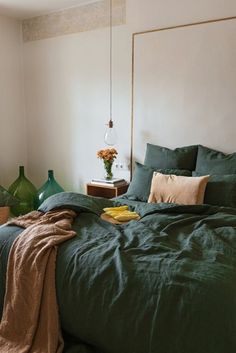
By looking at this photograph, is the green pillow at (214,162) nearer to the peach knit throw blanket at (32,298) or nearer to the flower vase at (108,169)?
the flower vase at (108,169)

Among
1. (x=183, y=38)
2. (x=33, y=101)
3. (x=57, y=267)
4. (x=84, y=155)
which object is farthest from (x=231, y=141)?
(x=33, y=101)

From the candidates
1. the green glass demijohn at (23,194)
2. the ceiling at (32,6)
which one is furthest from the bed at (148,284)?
the ceiling at (32,6)

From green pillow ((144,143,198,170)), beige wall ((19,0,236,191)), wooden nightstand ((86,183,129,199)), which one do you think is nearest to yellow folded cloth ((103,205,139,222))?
green pillow ((144,143,198,170))

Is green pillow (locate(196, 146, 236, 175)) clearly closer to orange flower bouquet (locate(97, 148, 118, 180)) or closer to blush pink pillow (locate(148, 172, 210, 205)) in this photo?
blush pink pillow (locate(148, 172, 210, 205))

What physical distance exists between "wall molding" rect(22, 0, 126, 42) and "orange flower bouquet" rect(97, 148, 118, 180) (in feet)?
4.43

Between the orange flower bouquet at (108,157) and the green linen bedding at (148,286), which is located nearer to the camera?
the green linen bedding at (148,286)

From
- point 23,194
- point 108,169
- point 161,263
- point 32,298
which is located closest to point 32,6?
point 108,169

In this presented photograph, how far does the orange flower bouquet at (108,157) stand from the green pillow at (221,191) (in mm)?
1214

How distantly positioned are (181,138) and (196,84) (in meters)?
0.53

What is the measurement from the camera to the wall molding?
144 inches

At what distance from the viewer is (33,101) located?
4.54 metres

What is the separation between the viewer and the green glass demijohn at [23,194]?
4.15 meters

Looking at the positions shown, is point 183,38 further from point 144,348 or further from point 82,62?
point 144,348

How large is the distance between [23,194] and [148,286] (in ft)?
9.80
